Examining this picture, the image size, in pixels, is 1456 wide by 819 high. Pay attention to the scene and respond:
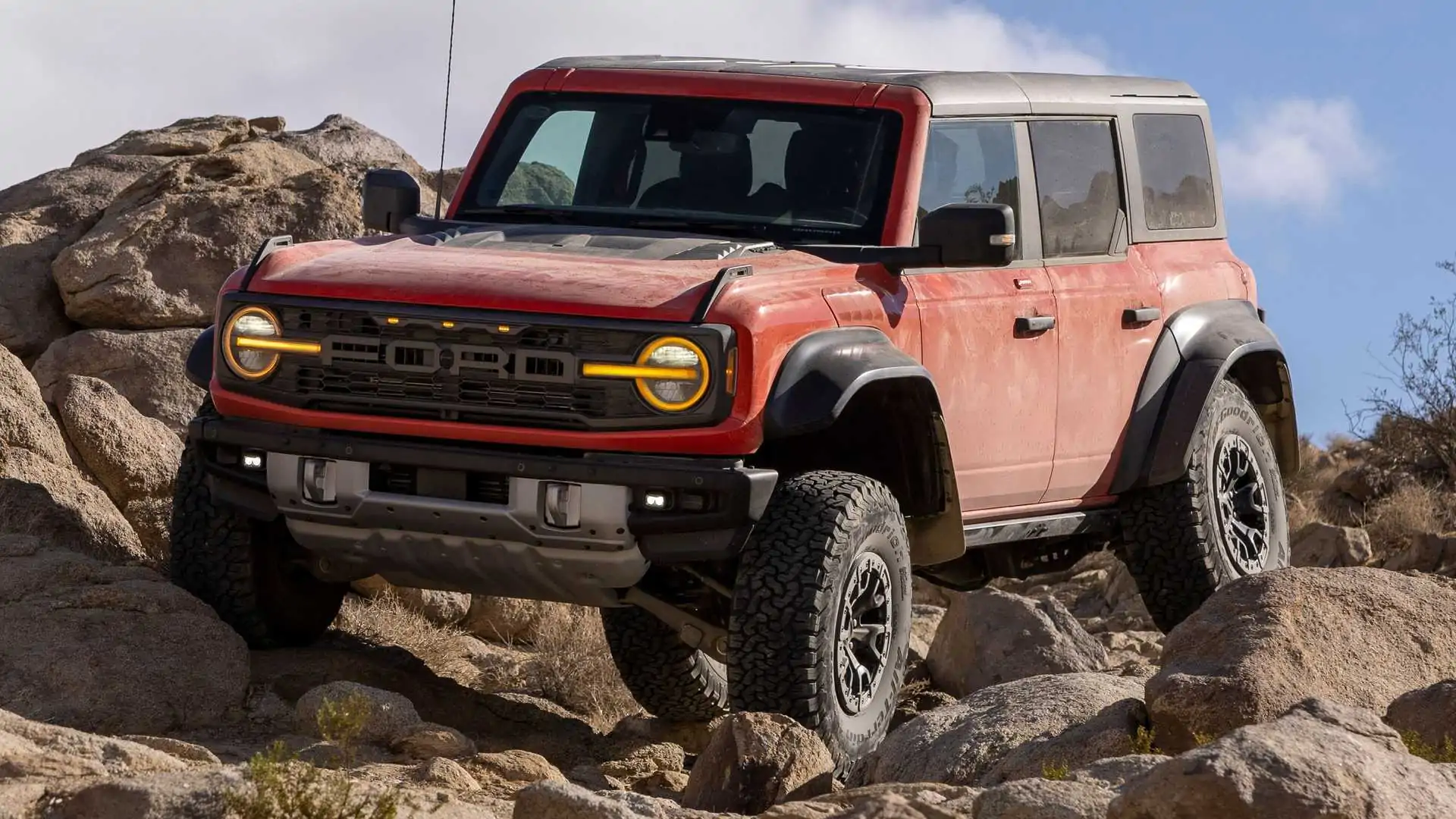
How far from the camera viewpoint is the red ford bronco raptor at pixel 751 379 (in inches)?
237

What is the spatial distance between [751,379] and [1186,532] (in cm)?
309

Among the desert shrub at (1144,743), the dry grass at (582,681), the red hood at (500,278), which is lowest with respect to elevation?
the dry grass at (582,681)

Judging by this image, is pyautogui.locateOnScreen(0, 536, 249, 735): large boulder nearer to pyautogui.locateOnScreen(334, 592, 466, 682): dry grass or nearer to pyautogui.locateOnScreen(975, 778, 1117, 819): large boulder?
pyautogui.locateOnScreen(334, 592, 466, 682): dry grass

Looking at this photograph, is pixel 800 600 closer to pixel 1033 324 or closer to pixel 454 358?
pixel 454 358

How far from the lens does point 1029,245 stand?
7727 millimetres

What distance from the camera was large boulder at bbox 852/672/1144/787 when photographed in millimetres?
5320

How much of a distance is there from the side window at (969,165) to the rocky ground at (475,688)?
5.83 feet

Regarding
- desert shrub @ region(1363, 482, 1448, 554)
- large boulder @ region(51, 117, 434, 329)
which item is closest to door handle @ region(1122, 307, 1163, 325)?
large boulder @ region(51, 117, 434, 329)

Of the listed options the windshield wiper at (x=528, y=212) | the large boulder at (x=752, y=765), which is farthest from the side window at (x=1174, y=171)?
the large boulder at (x=752, y=765)

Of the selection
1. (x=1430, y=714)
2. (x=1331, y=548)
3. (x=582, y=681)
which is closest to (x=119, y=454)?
(x=582, y=681)

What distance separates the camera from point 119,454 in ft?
29.9

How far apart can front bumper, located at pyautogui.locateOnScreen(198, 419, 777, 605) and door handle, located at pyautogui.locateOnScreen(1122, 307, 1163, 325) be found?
8.23 ft

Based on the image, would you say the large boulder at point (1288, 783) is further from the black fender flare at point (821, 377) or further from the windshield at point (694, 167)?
the windshield at point (694, 167)

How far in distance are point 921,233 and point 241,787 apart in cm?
328
